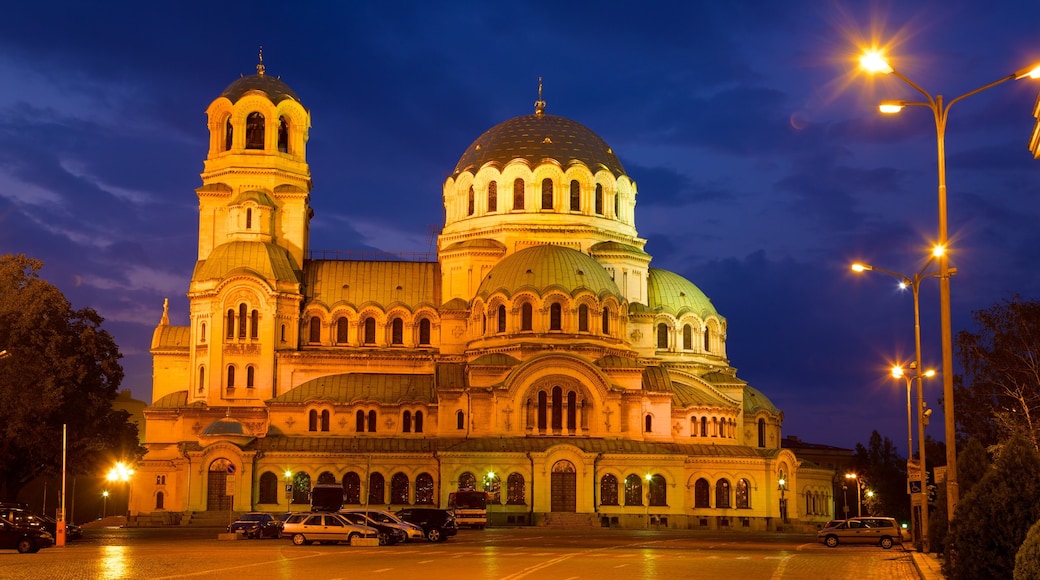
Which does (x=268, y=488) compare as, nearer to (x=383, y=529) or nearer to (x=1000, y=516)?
(x=383, y=529)

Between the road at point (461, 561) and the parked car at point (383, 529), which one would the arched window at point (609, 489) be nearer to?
the road at point (461, 561)

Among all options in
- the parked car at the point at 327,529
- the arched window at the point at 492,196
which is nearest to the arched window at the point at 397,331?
the arched window at the point at 492,196

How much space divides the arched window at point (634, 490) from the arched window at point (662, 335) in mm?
14196

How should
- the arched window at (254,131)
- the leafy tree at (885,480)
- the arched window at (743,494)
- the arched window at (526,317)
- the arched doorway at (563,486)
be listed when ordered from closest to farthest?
the arched doorway at (563,486) < the arched window at (743,494) < the arched window at (526,317) < the arched window at (254,131) < the leafy tree at (885,480)

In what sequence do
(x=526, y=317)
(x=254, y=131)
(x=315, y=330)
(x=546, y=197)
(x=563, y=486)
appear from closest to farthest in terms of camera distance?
(x=563, y=486) → (x=526, y=317) → (x=315, y=330) → (x=254, y=131) → (x=546, y=197)

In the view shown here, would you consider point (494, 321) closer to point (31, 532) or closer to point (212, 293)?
point (212, 293)

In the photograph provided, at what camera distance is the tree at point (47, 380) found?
6250cm

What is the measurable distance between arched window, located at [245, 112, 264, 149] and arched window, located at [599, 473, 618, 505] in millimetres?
28990

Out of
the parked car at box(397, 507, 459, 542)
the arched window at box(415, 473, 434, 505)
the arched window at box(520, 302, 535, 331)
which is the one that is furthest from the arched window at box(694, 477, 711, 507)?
the parked car at box(397, 507, 459, 542)

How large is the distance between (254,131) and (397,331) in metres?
14.8

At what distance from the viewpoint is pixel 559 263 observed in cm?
8031

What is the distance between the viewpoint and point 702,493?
260ft

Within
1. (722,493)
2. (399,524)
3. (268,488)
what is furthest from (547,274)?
(399,524)

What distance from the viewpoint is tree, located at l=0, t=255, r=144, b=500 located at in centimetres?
6250
